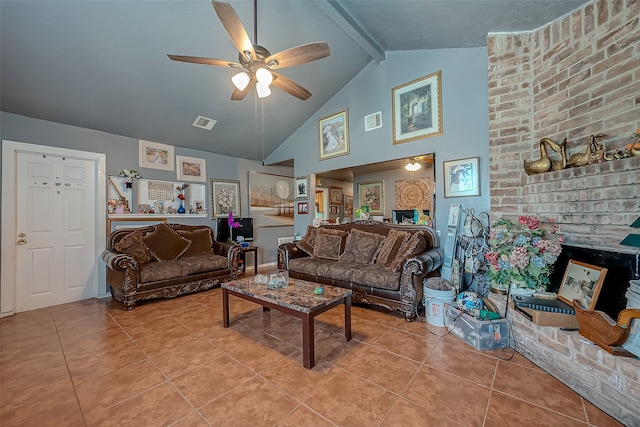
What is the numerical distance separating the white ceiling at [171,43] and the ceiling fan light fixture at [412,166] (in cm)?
145

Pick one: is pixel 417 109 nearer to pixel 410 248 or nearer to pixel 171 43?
pixel 410 248

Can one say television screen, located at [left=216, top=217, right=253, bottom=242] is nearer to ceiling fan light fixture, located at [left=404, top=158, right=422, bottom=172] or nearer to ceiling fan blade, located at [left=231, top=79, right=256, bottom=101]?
ceiling fan blade, located at [left=231, top=79, right=256, bottom=101]

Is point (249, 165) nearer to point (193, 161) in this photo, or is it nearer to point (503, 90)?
point (193, 161)

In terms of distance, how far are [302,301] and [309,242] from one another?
81.5 inches

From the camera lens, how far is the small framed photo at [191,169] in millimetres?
4559

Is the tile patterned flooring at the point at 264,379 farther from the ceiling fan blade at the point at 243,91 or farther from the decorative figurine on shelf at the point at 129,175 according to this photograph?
the ceiling fan blade at the point at 243,91

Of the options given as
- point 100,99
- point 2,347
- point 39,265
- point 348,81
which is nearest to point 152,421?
point 2,347

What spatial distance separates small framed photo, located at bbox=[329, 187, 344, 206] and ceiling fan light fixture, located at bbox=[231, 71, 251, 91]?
2.92 metres

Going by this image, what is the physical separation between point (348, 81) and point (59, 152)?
4.36 m

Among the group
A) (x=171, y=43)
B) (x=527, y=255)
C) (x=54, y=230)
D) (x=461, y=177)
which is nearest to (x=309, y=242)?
(x=461, y=177)

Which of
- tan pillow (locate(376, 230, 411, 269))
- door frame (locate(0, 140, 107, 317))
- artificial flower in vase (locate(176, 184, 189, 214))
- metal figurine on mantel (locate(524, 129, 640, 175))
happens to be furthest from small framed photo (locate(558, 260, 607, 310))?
door frame (locate(0, 140, 107, 317))

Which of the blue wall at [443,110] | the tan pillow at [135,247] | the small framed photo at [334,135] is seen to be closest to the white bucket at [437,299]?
the blue wall at [443,110]

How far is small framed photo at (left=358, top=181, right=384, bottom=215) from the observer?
4.19m

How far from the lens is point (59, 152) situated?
341cm
